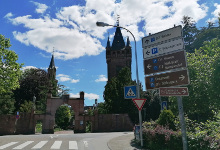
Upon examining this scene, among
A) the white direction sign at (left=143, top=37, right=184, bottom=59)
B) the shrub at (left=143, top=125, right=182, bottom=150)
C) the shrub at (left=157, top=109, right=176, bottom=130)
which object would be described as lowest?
the shrub at (left=143, top=125, right=182, bottom=150)

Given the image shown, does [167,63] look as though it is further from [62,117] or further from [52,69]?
[52,69]

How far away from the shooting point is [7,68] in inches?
783

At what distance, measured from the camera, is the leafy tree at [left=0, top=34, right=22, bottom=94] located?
770 inches

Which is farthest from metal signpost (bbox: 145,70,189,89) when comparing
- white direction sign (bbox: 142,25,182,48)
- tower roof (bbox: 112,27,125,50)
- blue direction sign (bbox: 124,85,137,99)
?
tower roof (bbox: 112,27,125,50)

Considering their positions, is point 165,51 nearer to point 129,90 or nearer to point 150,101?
point 129,90

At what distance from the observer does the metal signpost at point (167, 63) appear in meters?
6.27

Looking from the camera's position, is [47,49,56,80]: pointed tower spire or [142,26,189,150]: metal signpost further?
[47,49,56,80]: pointed tower spire

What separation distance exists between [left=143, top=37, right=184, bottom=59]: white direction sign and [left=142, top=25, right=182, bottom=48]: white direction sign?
0.16 meters

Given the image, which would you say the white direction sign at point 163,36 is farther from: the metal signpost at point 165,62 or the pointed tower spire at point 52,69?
the pointed tower spire at point 52,69

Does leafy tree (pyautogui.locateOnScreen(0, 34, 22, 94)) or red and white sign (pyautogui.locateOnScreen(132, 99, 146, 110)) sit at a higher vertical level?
leafy tree (pyautogui.locateOnScreen(0, 34, 22, 94))

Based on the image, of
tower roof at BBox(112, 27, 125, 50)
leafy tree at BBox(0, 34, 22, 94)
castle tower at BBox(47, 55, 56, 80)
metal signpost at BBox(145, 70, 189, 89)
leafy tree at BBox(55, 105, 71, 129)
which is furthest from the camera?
castle tower at BBox(47, 55, 56, 80)

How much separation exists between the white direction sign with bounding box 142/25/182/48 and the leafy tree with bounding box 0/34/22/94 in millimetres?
17160

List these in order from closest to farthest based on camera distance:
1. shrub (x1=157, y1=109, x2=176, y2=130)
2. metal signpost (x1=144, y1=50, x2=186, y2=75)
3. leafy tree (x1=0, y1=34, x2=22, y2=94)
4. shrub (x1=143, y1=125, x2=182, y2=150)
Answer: metal signpost (x1=144, y1=50, x2=186, y2=75)
shrub (x1=143, y1=125, x2=182, y2=150)
shrub (x1=157, y1=109, x2=176, y2=130)
leafy tree (x1=0, y1=34, x2=22, y2=94)

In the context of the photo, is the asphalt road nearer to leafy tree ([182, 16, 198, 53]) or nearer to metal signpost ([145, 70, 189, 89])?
metal signpost ([145, 70, 189, 89])
